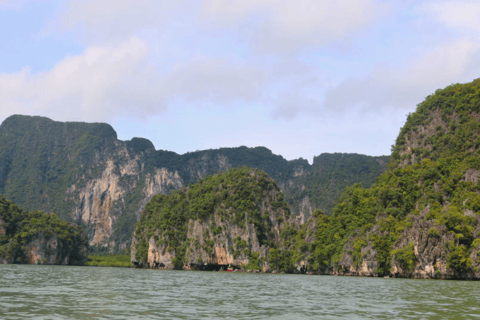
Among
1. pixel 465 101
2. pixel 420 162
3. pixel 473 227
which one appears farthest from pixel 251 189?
pixel 473 227

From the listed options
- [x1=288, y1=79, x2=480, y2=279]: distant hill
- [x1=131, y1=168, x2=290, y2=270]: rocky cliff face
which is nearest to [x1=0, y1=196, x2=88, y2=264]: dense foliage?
[x1=131, y1=168, x2=290, y2=270]: rocky cliff face

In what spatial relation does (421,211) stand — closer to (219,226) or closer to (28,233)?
(219,226)

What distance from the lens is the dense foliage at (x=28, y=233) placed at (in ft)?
376

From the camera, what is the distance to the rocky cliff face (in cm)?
10312

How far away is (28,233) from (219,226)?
162 ft

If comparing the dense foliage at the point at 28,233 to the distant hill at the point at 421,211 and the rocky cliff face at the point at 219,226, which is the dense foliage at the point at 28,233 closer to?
the rocky cliff face at the point at 219,226

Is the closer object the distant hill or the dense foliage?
the distant hill

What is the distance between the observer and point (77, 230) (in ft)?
469

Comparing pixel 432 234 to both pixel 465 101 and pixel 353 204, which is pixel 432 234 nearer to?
pixel 353 204

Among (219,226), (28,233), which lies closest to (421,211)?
(219,226)

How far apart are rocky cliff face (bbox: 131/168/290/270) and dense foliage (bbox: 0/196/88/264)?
22627 millimetres

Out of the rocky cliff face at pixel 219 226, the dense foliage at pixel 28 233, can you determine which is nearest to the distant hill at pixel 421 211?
the rocky cliff face at pixel 219 226

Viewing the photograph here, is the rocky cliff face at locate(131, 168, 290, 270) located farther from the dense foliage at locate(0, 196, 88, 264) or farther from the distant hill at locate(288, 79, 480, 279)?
the dense foliage at locate(0, 196, 88, 264)

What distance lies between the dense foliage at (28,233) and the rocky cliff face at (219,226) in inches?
891
